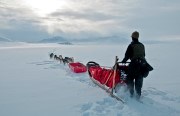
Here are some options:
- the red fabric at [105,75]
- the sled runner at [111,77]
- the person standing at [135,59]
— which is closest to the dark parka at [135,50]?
the person standing at [135,59]

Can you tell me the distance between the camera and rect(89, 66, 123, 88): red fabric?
7.18m

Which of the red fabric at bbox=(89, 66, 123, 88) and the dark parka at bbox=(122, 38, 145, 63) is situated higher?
the dark parka at bbox=(122, 38, 145, 63)

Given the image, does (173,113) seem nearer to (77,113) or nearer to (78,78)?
(77,113)

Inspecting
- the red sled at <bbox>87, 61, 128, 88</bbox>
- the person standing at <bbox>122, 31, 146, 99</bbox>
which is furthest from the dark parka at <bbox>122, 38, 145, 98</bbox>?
the red sled at <bbox>87, 61, 128, 88</bbox>

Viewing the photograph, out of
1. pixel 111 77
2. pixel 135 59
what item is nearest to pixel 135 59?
pixel 135 59

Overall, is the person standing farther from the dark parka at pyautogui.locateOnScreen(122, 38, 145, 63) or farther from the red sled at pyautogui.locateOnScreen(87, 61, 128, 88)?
the red sled at pyautogui.locateOnScreen(87, 61, 128, 88)

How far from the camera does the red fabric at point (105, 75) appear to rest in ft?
23.6

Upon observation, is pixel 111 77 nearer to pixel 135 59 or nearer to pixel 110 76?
pixel 110 76

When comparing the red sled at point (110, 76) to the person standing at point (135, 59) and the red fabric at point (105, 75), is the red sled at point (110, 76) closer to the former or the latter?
the red fabric at point (105, 75)

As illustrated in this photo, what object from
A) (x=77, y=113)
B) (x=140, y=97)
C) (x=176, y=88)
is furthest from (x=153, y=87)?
(x=77, y=113)

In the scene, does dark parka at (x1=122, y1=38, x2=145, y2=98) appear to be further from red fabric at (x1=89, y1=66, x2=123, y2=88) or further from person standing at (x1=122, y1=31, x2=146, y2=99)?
red fabric at (x1=89, y1=66, x2=123, y2=88)

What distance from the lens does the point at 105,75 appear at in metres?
8.12

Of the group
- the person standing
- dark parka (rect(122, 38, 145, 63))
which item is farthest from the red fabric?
dark parka (rect(122, 38, 145, 63))

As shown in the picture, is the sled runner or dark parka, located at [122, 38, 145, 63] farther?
the sled runner
